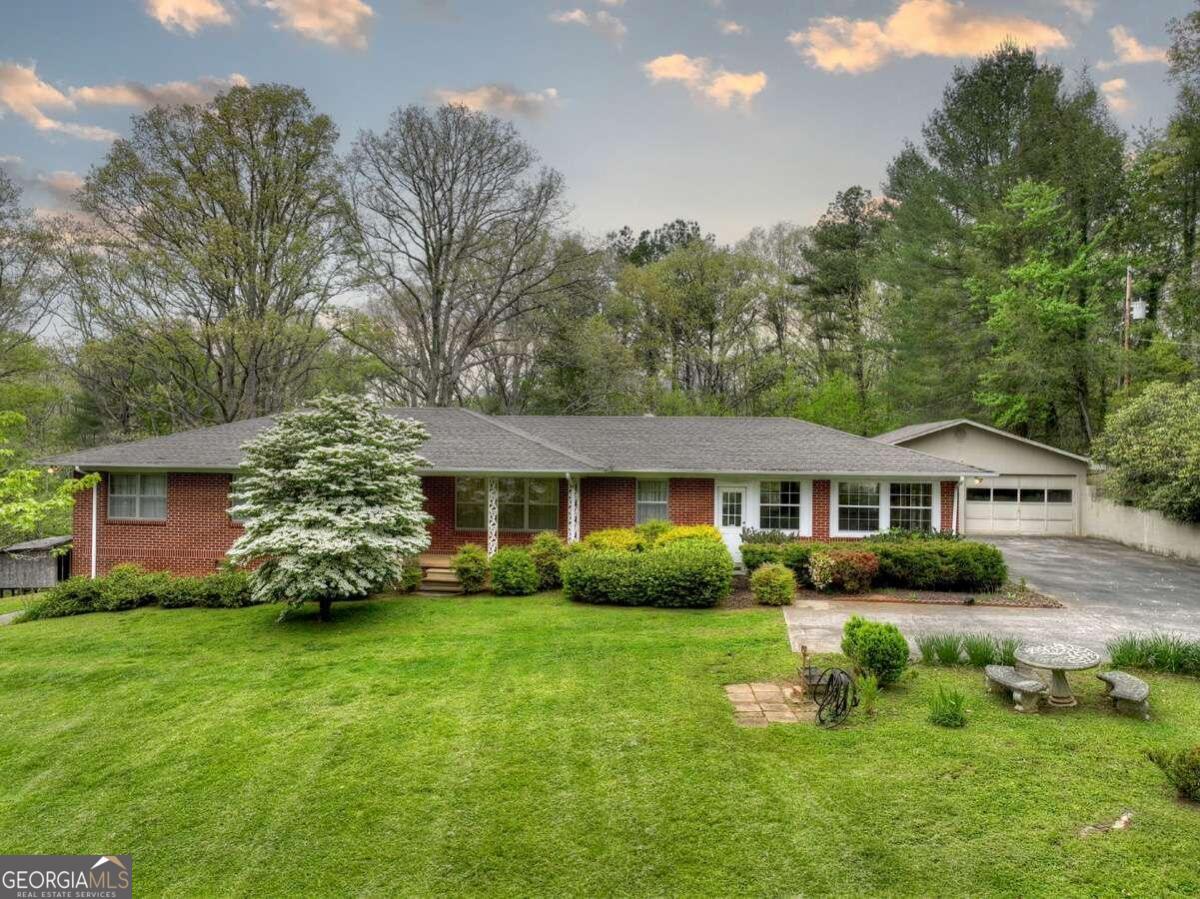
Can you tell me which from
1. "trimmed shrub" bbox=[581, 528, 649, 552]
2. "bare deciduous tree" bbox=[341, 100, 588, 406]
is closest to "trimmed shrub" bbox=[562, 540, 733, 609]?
"trimmed shrub" bbox=[581, 528, 649, 552]

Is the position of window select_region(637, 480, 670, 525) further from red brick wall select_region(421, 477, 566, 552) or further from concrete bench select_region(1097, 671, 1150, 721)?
concrete bench select_region(1097, 671, 1150, 721)

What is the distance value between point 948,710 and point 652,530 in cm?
856

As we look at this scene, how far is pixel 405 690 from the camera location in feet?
26.2

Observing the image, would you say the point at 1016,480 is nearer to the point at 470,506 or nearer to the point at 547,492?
the point at 547,492

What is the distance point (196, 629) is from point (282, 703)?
4.89 meters

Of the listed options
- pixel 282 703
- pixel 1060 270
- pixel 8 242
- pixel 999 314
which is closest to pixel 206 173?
pixel 8 242

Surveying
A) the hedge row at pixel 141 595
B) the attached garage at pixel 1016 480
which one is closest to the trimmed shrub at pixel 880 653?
the hedge row at pixel 141 595

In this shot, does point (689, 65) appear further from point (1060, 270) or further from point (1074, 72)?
point (1074, 72)

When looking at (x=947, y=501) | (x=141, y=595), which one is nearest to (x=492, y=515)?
(x=141, y=595)

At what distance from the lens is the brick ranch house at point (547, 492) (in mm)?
15195

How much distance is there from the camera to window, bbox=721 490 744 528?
16.1 m

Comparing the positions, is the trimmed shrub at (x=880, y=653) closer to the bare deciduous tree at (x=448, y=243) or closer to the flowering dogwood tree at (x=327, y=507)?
the flowering dogwood tree at (x=327, y=507)

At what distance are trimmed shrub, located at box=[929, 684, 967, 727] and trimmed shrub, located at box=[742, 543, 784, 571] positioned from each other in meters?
6.77

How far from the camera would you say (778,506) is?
52.5 ft
